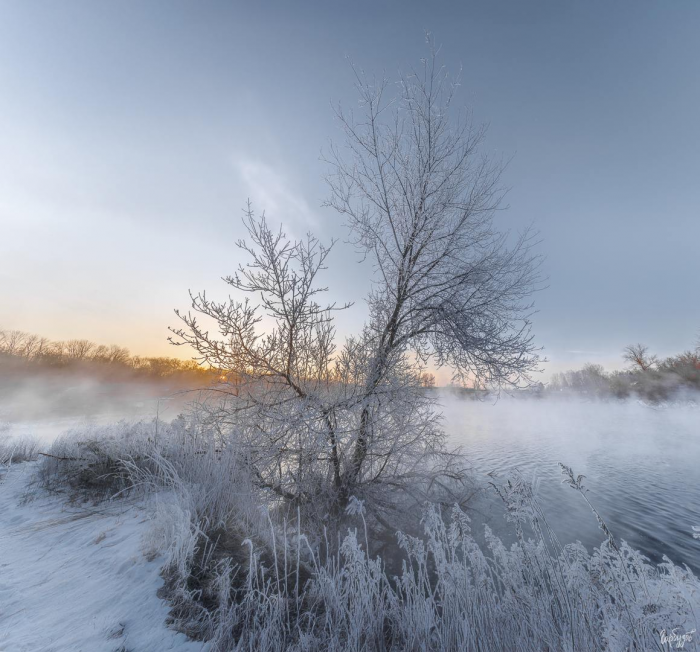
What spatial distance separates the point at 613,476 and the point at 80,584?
14.6 meters

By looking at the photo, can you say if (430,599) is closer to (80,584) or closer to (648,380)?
(80,584)

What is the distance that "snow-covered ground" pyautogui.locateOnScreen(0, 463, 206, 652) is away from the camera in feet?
7.90

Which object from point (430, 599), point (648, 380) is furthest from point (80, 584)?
point (648, 380)

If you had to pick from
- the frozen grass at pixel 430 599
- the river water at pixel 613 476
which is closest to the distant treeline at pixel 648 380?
the river water at pixel 613 476

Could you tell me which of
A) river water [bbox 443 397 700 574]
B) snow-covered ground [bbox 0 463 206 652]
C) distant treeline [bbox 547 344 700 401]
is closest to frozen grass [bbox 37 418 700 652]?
snow-covered ground [bbox 0 463 206 652]

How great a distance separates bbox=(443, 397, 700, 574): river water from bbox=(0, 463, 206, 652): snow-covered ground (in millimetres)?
3744

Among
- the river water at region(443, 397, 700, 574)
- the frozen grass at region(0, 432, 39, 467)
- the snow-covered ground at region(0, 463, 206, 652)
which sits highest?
the frozen grass at region(0, 432, 39, 467)

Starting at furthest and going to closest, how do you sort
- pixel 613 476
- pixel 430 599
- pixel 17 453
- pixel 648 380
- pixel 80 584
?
pixel 648 380, pixel 613 476, pixel 17 453, pixel 80 584, pixel 430 599

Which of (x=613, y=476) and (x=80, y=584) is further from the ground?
(x=80, y=584)

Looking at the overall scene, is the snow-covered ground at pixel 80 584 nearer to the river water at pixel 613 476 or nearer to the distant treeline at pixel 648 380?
the river water at pixel 613 476

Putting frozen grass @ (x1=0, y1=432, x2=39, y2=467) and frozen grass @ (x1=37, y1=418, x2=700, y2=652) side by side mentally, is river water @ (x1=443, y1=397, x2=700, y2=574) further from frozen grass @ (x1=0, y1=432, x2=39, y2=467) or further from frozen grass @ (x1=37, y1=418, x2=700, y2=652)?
frozen grass @ (x1=0, y1=432, x2=39, y2=467)

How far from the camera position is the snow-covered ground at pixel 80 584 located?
2.41 m

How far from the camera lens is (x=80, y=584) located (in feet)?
10.4

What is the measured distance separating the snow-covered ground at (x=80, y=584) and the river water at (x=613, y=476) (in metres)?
3.74
